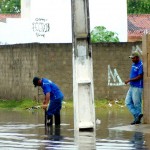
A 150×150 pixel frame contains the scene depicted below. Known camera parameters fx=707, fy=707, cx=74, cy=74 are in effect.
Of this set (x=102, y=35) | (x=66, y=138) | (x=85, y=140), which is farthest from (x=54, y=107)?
(x=102, y=35)

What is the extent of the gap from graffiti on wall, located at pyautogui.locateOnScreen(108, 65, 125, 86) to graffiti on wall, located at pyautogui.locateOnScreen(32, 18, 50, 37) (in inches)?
750

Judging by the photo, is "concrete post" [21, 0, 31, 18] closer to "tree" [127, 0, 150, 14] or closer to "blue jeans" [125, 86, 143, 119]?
"tree" [127, 0, 150, 14]

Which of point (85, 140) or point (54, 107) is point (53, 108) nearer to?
point (54, 107)

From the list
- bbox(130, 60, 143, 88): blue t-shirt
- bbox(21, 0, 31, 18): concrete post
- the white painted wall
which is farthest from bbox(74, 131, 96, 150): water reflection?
bbox(21, 0, 31, 18): concrete post

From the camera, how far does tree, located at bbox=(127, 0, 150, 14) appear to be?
6414cm

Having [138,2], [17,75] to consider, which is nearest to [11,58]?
[17,75]

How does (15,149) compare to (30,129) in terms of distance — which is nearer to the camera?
(15,149)

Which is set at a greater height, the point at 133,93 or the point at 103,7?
the point at 103,7

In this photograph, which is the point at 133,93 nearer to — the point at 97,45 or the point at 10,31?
the point at 97,45

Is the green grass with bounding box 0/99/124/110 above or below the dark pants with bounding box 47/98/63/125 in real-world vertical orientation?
below

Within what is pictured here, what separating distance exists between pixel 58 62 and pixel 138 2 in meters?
39.5

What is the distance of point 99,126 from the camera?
1720 cm

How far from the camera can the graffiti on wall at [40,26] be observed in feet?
151

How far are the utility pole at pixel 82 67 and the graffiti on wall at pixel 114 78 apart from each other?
1187 cm
